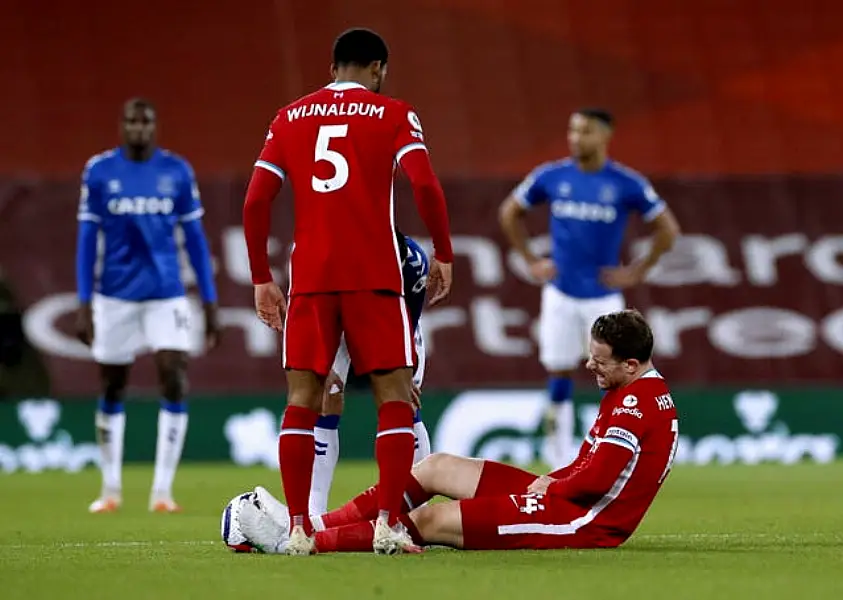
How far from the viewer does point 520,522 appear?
266 inches

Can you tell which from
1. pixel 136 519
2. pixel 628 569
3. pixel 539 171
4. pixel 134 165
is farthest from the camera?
pixel 539 171

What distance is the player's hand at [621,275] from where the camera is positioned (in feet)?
39.8

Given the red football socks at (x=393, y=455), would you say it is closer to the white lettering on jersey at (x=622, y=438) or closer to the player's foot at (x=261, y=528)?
the player's foot at (x=261, y=528)

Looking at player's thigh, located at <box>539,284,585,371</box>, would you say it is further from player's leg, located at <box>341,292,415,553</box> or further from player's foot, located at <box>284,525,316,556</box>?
player's foot, located at <box>284,525,316,556</box>

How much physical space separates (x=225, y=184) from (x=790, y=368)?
4.99m

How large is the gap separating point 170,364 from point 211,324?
43cm

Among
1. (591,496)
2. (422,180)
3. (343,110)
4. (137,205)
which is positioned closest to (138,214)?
(137,205)

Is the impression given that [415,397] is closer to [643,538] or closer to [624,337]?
[624,337]

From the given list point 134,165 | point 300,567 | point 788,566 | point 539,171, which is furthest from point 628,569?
point 539,171

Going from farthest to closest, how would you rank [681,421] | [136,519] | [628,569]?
1. [681,421]
2. [136,519]
3. [628,569]

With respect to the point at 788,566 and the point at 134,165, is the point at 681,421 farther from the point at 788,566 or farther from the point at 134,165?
the point at 788,566

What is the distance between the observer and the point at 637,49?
1831 cm

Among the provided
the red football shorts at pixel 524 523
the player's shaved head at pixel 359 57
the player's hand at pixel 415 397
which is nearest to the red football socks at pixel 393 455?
the player's hand at pixel 415 397

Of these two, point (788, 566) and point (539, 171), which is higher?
point (539, 171)
